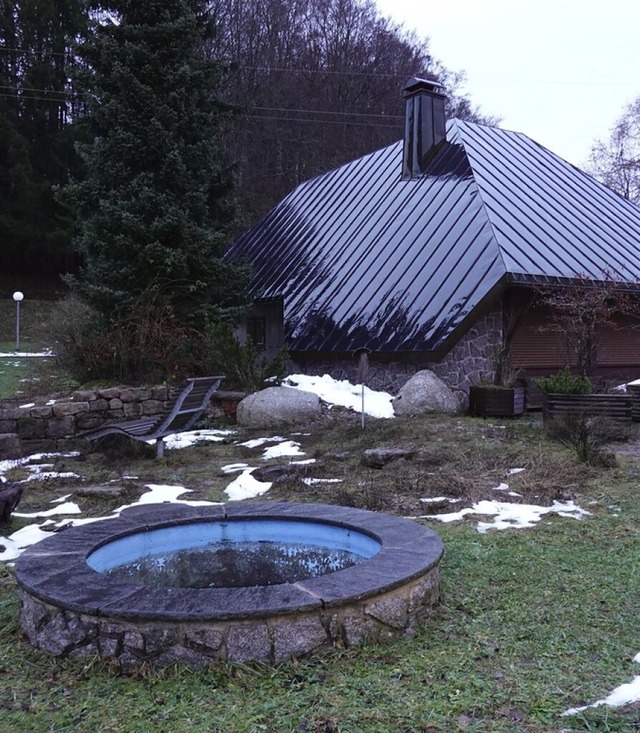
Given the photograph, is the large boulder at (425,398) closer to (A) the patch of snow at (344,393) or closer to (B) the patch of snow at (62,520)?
(A) the patch of snow at (344,393)

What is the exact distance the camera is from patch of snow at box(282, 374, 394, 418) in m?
11.3

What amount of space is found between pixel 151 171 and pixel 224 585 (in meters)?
11.1

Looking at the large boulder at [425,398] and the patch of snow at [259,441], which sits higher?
the large boulder at [425,398]

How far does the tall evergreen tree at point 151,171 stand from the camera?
41.7 ft

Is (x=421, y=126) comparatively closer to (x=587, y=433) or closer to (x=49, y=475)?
(x=587, y=433)

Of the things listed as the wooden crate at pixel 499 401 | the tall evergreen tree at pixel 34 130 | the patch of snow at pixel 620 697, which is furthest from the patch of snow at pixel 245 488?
the tall evergreen tree at pixel 34 130

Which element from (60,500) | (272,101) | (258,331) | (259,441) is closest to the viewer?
(60,500)

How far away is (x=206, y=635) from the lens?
294 centimetres

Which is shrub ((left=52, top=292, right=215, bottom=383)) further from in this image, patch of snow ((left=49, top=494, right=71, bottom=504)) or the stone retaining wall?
patch of snow ((left=49, top=494, right=71, bottom=504))

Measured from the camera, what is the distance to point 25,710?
2.70 metres

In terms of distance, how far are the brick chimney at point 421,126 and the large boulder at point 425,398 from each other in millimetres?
5920

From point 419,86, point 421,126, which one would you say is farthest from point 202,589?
point 419,86

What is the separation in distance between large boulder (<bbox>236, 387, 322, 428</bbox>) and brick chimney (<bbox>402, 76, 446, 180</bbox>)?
269 inches

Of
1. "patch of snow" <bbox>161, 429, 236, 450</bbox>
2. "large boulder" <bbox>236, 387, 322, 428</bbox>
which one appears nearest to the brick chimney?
"large boulder" <bbox>236, 387, 322, 428</bbox>
